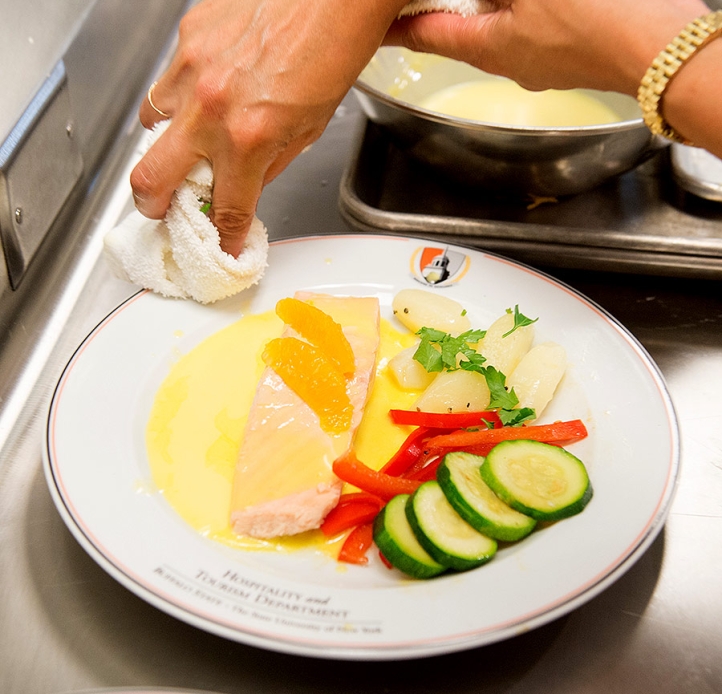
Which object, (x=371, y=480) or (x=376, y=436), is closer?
(x=371, y=480)

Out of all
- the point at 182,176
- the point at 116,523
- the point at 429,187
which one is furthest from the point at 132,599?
the point at 429,187

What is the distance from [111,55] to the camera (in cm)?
188

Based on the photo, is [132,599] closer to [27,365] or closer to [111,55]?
[27,365]

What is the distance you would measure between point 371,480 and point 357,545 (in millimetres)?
99

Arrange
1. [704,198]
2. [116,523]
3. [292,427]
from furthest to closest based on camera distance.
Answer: [704,198]
[292,427]
[116,523]

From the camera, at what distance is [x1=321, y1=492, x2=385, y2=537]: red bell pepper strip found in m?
1.05

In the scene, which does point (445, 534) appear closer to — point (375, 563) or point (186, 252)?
point (375, 563)

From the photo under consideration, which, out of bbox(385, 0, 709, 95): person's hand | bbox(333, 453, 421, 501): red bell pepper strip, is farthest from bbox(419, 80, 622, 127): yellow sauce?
bbox(333, 453, 421, 501): red bell pepper strip

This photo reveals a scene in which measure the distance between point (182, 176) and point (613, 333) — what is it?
803 mm

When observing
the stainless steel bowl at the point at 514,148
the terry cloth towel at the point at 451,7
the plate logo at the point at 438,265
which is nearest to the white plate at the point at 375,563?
the plate logo at the point at 438,265

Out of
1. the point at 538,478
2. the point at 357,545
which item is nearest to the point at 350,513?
the point at 357,545

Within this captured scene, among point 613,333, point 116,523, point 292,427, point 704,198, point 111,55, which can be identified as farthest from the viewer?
point 111,55

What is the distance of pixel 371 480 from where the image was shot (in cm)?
107

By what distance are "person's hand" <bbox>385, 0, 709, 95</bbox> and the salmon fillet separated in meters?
0.55
